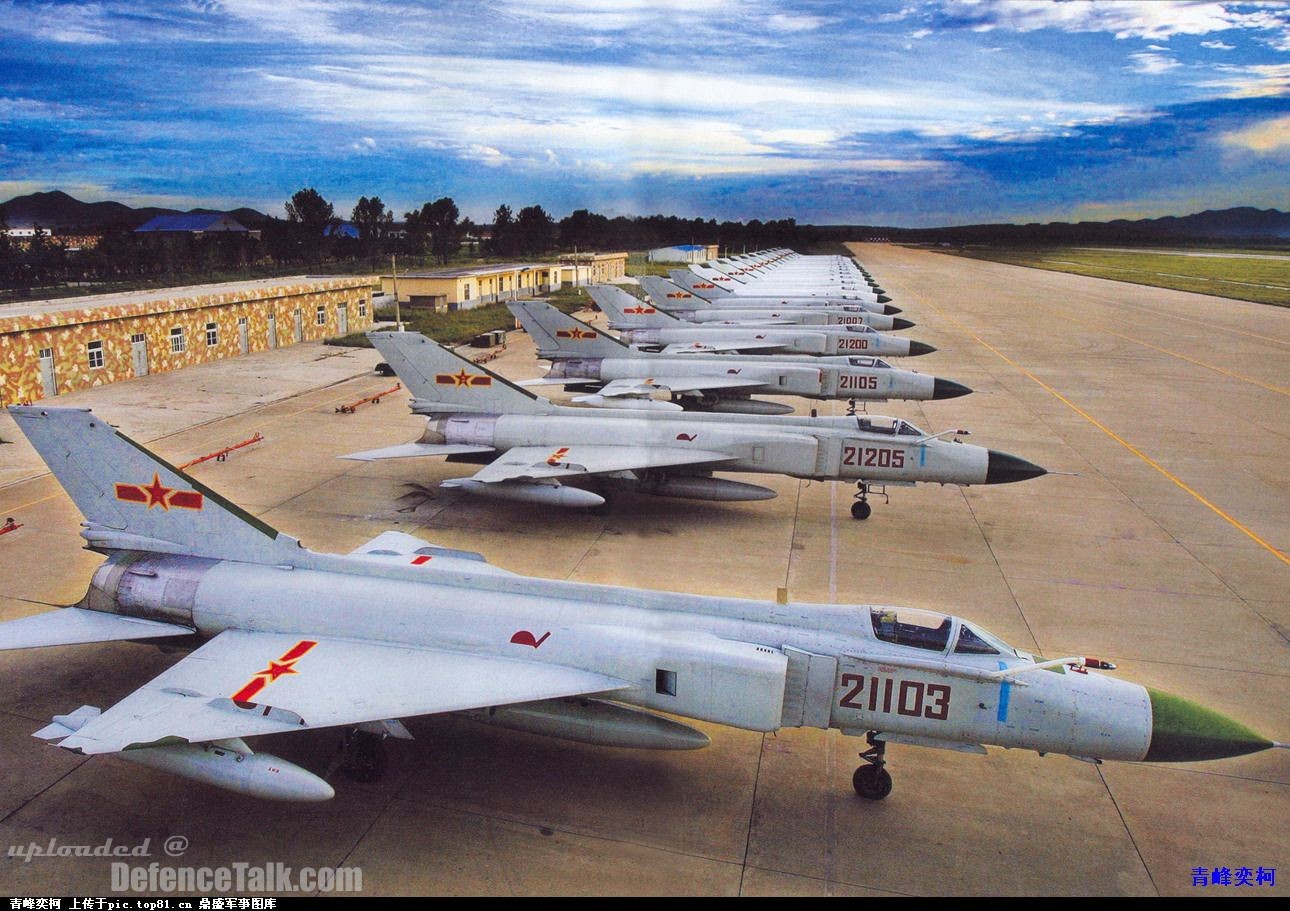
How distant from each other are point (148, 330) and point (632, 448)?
24960 millimetres

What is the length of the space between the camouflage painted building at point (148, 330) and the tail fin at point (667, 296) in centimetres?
1774

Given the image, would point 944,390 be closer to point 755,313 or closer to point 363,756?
point 755,313

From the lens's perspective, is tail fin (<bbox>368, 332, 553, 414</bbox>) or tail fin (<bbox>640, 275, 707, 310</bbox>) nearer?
tail fin (<bbox>368, 332, 553, 414</bbox>)

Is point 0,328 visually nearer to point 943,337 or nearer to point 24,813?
point 24,813

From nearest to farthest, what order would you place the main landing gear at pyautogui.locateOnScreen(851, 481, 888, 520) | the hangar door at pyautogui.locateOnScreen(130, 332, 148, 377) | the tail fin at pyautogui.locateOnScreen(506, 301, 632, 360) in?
the main landing gear at pyautogui.locateOnScreen(851, 481, 888, 520) → the tail fin at pyautogui.locateOnScreen(506, 301, 632, 360) → the hangar door at pyautogui.locateOnScreen(130, 332, 148, 377)

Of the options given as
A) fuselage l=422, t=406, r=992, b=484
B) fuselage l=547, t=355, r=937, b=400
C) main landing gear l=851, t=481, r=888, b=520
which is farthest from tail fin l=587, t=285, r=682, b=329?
main landing gear l=851, t=481, r=888, b=520

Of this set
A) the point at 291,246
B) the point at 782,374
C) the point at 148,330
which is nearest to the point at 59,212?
the point at 291,246

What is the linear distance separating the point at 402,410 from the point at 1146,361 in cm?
3669

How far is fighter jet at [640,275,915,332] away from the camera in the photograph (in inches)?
1578

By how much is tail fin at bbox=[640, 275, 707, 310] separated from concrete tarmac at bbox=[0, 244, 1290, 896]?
1942 centimetres

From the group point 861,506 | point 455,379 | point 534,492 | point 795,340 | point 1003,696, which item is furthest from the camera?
point 795,340

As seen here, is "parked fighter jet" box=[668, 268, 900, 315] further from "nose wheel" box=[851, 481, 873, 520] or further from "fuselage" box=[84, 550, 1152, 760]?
"fuselage" box=[84, 550, 1152, 760]

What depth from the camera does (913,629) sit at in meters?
8.17

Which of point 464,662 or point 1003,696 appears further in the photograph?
point 464,662
